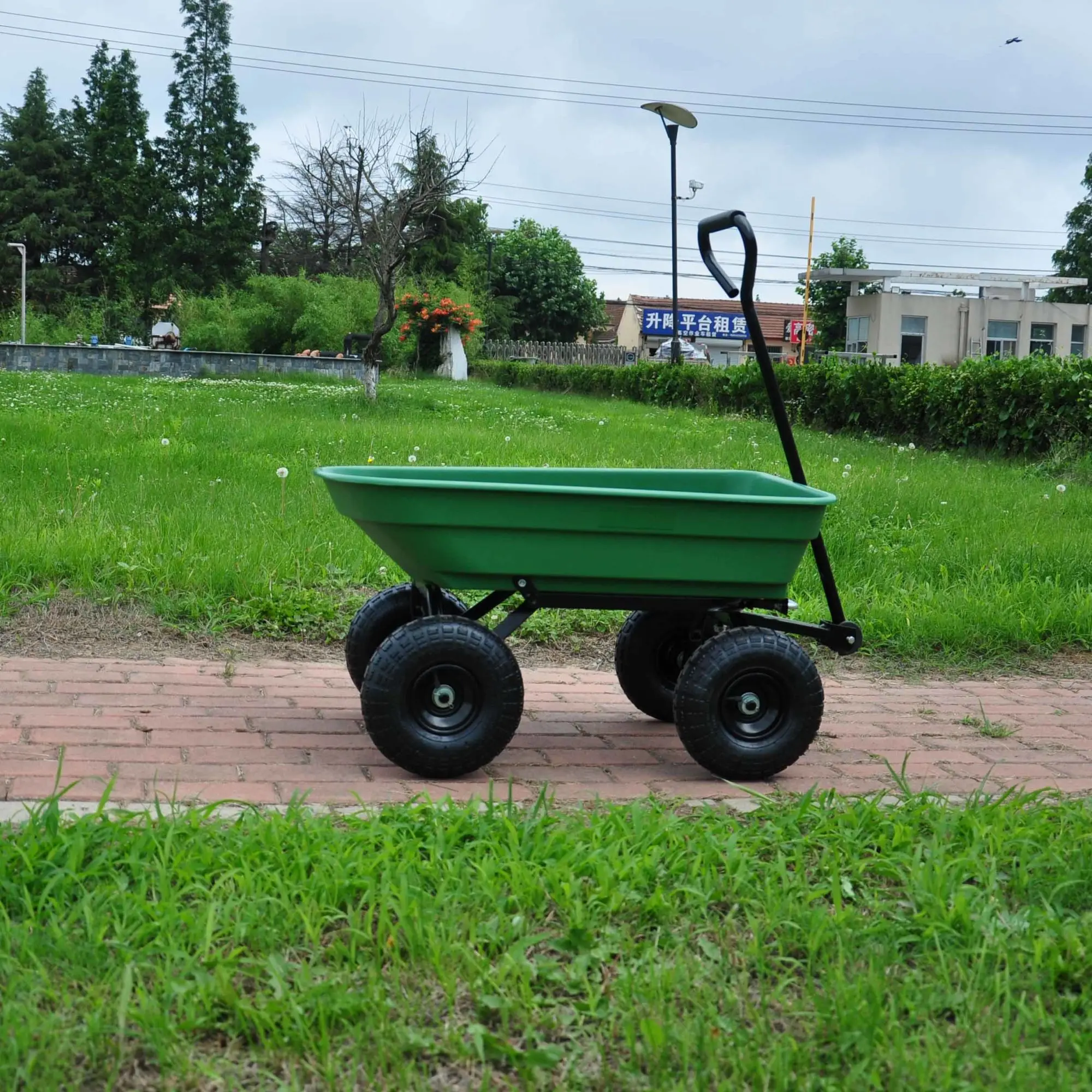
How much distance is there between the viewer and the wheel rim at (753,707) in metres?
3.71

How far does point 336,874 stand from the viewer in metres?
2.68

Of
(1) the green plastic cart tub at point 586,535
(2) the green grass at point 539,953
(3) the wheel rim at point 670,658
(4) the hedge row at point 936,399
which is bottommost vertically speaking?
(2) the green grass at point 539,953

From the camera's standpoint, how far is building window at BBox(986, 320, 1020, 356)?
45.9 metres

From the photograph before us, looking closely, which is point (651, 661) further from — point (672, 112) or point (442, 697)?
point (672, 112)

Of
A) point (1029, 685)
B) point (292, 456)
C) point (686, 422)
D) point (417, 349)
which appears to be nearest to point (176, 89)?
point (417, 349)

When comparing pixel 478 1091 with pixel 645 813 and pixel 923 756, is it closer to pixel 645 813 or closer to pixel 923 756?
pixel 645 813

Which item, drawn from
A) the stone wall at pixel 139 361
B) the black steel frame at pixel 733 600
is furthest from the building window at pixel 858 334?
the black steel frame at pixel 733 600

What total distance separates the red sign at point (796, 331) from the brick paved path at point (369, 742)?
38.2 metres

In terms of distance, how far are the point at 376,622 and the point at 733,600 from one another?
115cm

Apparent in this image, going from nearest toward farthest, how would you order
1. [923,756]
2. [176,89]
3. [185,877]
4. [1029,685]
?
[185,877] → [923,756] → [1029,685] → [176,89]

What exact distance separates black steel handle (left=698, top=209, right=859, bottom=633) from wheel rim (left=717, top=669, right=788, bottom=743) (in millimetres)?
404

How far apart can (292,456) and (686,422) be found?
28.5 ft

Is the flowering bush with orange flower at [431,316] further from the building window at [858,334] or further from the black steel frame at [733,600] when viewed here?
the black steel frame at [733,600]

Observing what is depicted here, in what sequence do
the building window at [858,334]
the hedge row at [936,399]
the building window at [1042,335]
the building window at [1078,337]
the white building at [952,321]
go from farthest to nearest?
the building window at [1078,337], the building window at [858,334], the building window at [1042,335], the white building at [952,321], the hedge row at [936,399]
